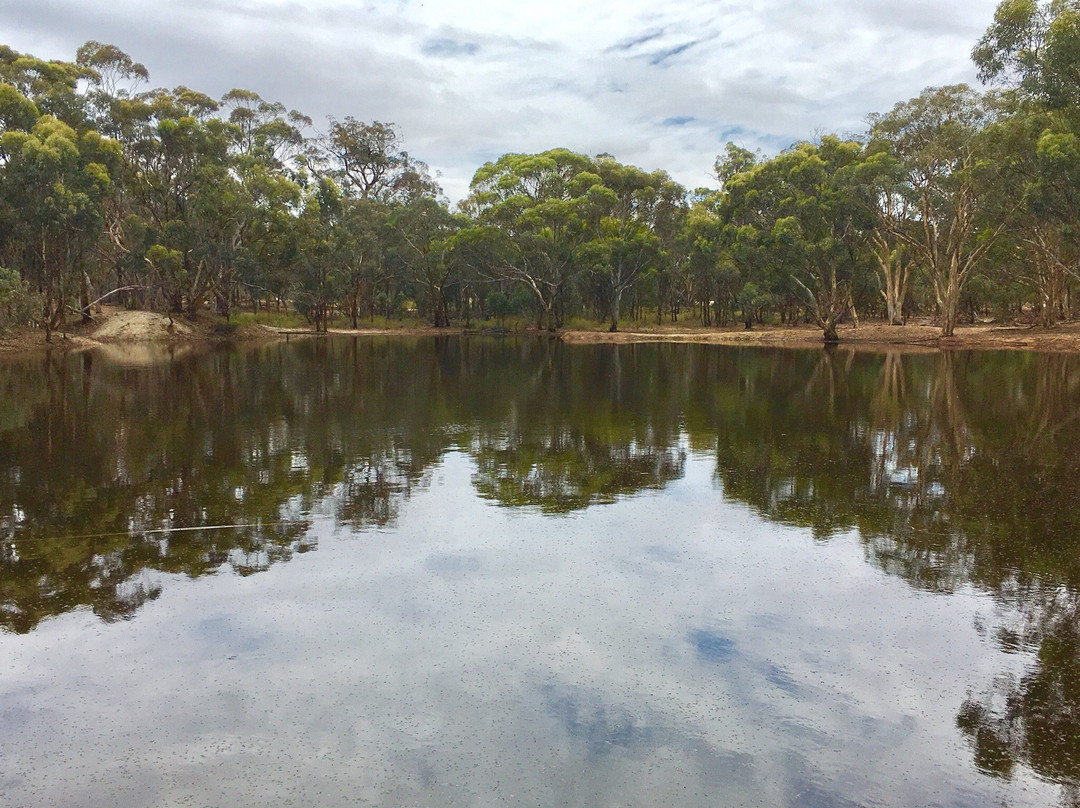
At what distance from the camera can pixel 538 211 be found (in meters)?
61.5

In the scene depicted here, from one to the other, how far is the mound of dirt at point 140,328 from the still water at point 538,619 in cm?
3768

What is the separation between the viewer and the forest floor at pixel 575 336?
45875 mm

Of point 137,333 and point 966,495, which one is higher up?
point 137,333

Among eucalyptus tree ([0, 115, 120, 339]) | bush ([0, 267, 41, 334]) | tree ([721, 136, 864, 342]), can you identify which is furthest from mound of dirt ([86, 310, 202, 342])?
tree ([721, 136, 864, 342])

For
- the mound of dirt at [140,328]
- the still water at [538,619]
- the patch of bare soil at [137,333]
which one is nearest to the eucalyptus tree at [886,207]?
the still water at [538,619]

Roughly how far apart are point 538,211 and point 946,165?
88.1 ft

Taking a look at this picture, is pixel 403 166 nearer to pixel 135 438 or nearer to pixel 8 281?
pixel 8 281

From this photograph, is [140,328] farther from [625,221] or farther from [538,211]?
[625,221]

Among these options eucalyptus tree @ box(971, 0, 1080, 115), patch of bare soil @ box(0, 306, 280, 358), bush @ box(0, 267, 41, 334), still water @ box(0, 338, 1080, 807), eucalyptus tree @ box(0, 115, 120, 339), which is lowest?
still water @ box(0, 338, 1080, 807)

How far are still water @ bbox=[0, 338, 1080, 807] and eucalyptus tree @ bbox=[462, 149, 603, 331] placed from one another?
47.9 metres

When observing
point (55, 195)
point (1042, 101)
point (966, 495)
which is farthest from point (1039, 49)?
point (55, 195)

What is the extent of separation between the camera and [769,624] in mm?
7336

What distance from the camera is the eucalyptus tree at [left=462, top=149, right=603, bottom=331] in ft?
205

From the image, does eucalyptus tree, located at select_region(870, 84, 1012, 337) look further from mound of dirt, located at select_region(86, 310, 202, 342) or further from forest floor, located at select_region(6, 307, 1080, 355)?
mound of dirt, located at select_region(86, 310, 202, 342)
